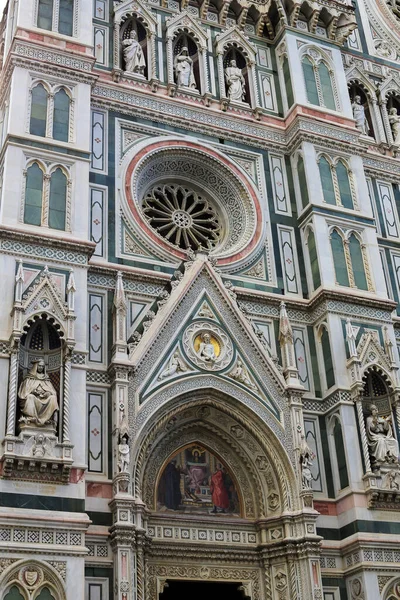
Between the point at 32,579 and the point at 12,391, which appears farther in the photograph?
the point at 12,391

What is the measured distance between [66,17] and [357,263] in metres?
8.44

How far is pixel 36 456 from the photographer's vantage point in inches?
554

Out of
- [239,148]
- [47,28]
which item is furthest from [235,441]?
[47,28]

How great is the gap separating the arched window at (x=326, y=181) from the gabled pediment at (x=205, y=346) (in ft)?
13.0

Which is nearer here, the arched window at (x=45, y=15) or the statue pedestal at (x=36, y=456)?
the statue pedestal at (x=36, y=456)

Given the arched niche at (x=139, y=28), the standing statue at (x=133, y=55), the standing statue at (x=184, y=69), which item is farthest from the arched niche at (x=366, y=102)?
the standing statue at (x=133, y=55)

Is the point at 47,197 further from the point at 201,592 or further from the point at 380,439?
the point at 201,592

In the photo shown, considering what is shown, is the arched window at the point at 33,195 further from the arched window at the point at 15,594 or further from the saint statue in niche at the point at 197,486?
the arched window at the point at 15,594

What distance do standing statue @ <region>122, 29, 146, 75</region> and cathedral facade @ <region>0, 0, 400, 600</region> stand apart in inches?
3.2

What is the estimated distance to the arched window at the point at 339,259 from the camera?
19344 millimetres

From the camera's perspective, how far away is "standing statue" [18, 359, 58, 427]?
570 inches

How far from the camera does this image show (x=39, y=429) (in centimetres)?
1439

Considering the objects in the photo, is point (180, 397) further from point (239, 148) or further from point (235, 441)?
point (239, 148)

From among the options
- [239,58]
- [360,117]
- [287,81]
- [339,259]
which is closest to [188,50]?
[239,58]
